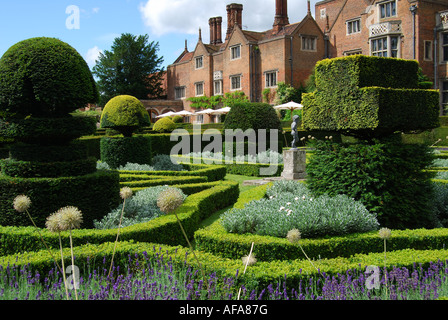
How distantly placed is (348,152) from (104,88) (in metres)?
48.1

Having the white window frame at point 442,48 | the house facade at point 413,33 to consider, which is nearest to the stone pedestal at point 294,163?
the house facade at point 413,33

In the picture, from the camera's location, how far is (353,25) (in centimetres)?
3381

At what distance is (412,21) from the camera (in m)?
28.6

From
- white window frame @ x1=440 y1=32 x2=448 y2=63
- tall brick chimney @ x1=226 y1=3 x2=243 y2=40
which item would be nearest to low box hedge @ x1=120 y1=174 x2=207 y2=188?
white window frame @ x1=440 y1=32 x2=448 y2=63

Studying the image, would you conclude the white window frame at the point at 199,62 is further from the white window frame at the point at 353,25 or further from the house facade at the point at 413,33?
the house facade at the point at 413,33

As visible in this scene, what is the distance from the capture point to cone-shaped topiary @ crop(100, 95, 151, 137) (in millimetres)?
14453

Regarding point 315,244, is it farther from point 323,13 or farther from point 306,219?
point 323,13

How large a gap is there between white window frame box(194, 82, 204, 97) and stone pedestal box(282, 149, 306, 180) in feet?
109

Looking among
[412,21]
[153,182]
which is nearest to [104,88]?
[412,21]

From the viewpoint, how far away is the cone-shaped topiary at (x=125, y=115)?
14.5 m

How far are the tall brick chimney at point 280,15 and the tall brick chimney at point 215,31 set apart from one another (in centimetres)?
1020

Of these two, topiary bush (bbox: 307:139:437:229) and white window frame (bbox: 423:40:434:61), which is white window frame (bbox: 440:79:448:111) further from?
topiary bush (bbox: 307:139:437:229)

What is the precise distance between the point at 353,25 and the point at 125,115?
26047 millimetres
